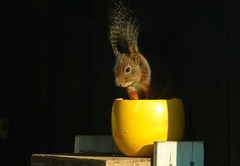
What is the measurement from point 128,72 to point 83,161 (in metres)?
0.30

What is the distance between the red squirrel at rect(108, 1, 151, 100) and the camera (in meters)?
1.58

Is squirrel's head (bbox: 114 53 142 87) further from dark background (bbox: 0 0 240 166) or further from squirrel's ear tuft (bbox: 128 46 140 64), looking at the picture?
dark background (bbox: 0 0 240 166)

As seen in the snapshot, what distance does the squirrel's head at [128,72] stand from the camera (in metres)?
1.58

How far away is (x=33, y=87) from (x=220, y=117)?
1095 millimetres

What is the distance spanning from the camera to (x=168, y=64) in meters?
1.72

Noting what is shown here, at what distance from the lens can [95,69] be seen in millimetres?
2123

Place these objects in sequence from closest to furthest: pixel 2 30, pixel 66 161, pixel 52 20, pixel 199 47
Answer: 1. pixel 66 161
2. pixel 199 47
3. pixel 52 20
4. pixel 2 30

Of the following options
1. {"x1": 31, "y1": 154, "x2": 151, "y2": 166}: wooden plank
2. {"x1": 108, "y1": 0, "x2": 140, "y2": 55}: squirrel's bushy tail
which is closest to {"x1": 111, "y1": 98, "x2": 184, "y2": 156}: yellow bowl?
{"x1": 31, "y1": 154, "x2": 151, "y2": 166}: wooden plank

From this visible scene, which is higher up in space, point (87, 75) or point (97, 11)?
point (97, 11)

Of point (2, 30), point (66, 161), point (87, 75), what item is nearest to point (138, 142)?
point (66, 161)

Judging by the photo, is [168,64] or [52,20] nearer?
[168,64]

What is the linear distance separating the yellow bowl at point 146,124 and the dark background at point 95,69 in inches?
4.8

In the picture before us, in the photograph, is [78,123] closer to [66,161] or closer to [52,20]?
[52,20]

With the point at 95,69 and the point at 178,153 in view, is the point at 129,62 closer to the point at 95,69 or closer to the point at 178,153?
the point at 178,153
